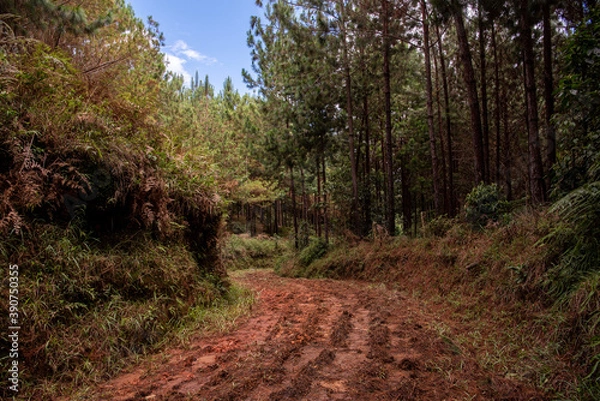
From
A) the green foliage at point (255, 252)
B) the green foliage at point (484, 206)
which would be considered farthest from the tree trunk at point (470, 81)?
the green foliage at point (255, 252)

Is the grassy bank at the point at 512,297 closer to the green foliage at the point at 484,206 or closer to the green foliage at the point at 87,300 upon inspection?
the green foliage at the point at 484,206

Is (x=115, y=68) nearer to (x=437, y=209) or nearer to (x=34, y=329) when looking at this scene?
(x=34, y=329)

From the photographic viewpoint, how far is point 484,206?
25.4 ft

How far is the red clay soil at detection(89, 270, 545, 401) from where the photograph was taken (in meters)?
2.61

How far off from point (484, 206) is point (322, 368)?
632 cm

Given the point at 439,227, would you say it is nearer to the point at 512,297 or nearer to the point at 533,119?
the point at 533,119

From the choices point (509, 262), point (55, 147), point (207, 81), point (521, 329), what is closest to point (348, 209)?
point (509, 262)

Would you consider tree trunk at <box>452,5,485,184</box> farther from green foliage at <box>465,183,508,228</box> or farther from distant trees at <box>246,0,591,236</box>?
Answer: green foliage at <box>465,183,508,228</box>

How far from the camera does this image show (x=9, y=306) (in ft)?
9.45

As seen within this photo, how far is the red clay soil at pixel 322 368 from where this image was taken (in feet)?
8.57

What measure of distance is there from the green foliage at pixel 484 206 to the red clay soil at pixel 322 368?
13.1 ft

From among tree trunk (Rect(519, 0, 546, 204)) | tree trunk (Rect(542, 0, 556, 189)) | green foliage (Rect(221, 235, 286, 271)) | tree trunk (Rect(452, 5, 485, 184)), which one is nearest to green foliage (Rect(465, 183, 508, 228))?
tree trunk (Rect(519, 0, 546, 204))

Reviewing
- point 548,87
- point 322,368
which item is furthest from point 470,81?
point 322,368

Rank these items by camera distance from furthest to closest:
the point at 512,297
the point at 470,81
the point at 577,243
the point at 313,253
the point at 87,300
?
1. the point at 313,253
2. the point at 470,81
3. the point at 512,297
4. the point at 577,243
5. the point at 87,300
